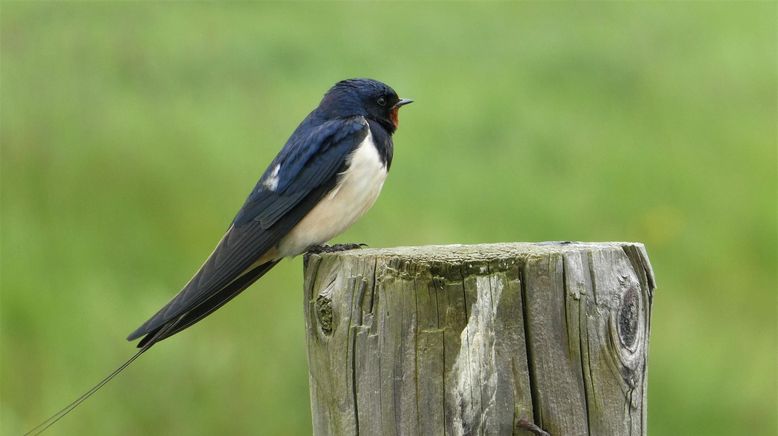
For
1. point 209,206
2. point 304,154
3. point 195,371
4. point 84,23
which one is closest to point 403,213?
point 209,206

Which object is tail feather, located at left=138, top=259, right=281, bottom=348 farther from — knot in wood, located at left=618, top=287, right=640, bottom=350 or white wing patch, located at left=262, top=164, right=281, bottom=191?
knot in wood, located at left=618, top=287, right=640, bottom=350

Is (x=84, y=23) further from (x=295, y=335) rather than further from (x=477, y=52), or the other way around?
(x=295, y=335)

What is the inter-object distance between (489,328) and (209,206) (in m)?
4.50

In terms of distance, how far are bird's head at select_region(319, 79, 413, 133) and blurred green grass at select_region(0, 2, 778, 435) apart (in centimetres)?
170

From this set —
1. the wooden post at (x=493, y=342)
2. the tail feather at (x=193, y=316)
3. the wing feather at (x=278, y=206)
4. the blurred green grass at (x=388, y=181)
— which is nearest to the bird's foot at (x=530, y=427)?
the wooden post at (x=493, y=342)

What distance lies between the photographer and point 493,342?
2.31 m

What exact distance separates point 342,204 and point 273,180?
11.0 inches

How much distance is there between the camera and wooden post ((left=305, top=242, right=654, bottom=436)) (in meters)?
2.32

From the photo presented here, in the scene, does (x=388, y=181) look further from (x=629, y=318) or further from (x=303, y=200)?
(x=629, y=318)

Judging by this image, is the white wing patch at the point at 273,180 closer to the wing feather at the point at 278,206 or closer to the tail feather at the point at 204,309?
the wing feather at the point at 278,206

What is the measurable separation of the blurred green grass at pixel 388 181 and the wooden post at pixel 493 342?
2945 millimetres

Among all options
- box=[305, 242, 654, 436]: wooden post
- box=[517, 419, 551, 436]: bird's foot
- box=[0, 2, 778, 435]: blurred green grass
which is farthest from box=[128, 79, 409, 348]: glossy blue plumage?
box=[0, 2, 778, 435]: blurred green grass

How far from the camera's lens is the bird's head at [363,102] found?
4.22 metres

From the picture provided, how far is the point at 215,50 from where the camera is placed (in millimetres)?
8672
